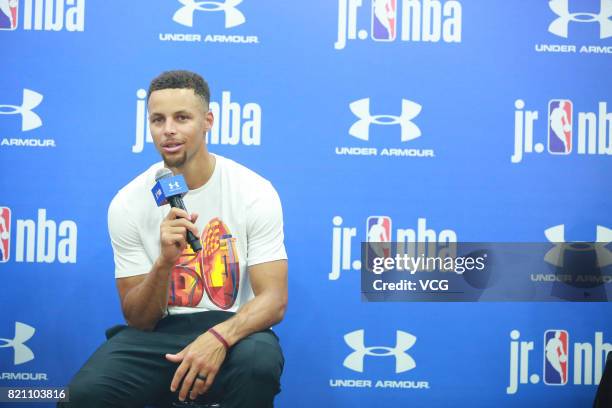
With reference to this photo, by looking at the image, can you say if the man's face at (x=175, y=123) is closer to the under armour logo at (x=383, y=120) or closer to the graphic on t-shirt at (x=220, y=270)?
the graphic on t-shirt at (x=220, y=270)

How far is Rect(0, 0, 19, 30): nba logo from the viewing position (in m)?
2.59

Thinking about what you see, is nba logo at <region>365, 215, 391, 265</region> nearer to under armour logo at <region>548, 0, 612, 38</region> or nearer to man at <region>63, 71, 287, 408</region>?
man at <region>63, 71, 287, 408</region>

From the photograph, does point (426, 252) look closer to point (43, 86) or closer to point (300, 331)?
→ point (300, 331)

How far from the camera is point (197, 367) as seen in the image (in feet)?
5.62

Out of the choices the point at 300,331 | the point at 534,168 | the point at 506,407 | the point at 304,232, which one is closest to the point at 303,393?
the point at 300,331

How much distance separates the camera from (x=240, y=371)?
172 cm

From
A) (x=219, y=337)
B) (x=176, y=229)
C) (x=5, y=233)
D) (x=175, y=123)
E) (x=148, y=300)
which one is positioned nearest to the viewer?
(x=176, y=229)

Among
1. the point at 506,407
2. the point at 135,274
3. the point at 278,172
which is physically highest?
the point at 278,172

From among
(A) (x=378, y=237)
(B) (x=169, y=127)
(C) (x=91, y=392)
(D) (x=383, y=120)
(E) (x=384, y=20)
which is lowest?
(C) (x=91, y=392)

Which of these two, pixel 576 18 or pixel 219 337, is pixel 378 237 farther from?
pixel 576 18

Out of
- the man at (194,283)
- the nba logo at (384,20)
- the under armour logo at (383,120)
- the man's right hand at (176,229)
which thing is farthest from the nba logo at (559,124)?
the man's right hand at (176,229)

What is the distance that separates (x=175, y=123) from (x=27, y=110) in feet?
3.21

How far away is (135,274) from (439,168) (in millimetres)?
1350

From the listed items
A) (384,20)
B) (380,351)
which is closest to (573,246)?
(380,351)
